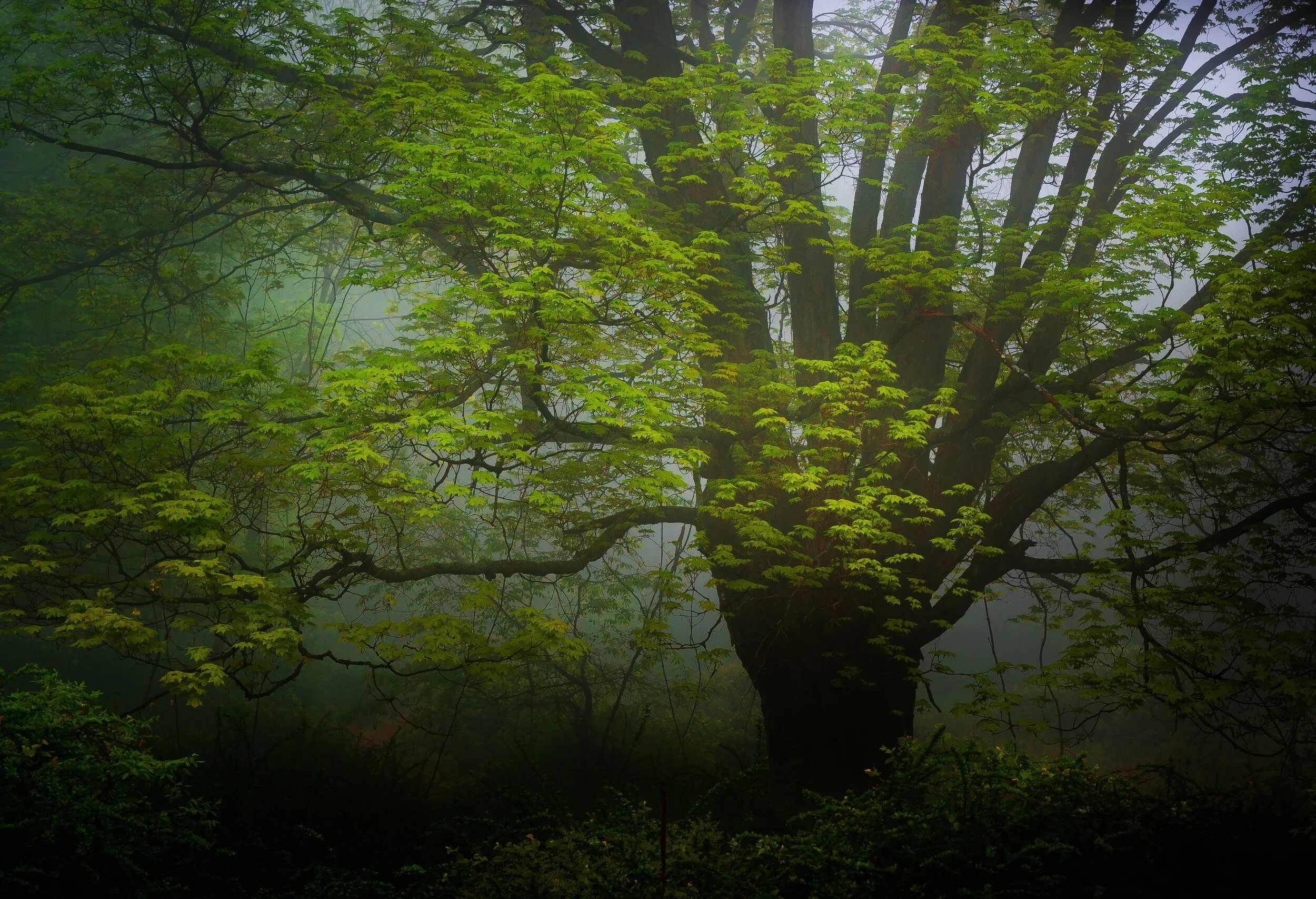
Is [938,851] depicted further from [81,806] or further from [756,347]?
[756,347]

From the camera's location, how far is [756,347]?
26.5 ft

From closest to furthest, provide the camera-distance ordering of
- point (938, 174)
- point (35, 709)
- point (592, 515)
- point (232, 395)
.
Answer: point (35, 709) → point (232, 395) → point (592, 515) → point (938, 174)

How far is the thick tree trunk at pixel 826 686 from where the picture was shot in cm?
704

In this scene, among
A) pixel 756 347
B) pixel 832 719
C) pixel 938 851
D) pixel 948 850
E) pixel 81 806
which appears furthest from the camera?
pixel 756 347

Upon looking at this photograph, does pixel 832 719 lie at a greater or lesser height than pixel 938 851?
lesser

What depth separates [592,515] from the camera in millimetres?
6871

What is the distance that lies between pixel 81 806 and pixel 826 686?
563cm

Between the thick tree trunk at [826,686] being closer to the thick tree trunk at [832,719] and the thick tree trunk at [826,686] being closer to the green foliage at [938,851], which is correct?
the thick tree trunk at [832,719]

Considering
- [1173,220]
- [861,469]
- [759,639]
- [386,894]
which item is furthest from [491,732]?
[1173,220]

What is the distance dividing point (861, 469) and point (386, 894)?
195 inches

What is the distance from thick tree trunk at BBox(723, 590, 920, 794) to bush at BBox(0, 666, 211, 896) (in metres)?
4.43

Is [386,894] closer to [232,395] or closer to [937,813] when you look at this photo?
[937,813]

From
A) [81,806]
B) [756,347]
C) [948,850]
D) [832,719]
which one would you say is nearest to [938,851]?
[948,850]

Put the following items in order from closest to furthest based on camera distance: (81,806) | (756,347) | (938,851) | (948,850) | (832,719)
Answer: (81,806), (948,850), (938,851), (832,719), (756,347)
